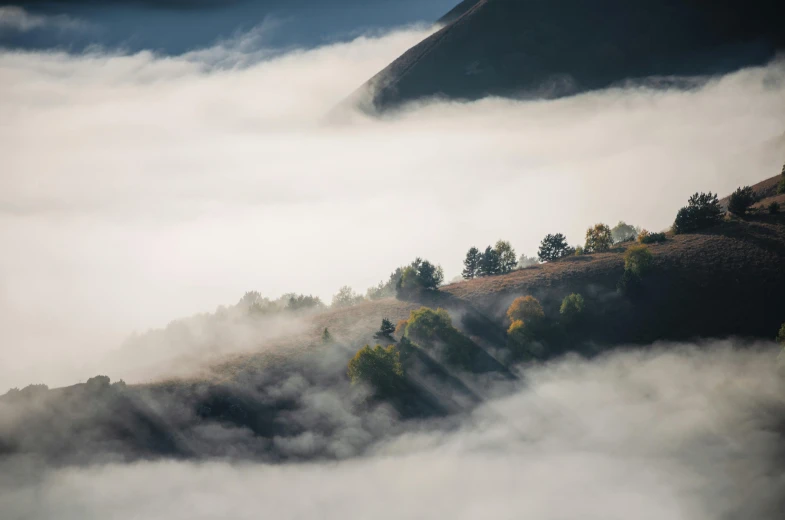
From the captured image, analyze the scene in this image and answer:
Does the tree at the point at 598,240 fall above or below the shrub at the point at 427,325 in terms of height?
above

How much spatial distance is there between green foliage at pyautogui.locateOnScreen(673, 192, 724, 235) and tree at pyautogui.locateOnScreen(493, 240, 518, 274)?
136ft

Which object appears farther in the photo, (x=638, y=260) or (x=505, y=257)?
(x=505, y=257)

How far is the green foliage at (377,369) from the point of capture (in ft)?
422

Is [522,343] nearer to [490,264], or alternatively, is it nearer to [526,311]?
[526,311]

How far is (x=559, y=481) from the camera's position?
4281 inches

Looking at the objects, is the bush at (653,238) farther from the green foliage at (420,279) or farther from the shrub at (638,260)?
the green foliage at (420,279)

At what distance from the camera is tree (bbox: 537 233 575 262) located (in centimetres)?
17625

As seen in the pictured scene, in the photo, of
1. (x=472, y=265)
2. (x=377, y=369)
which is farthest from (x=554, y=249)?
(x=377, y=369)

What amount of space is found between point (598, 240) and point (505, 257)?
974 inches

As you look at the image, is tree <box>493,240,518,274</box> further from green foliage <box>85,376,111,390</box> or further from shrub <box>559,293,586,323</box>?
green foliage <box>85,376,111,390</box>

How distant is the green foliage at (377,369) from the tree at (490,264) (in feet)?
174

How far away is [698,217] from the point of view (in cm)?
16725

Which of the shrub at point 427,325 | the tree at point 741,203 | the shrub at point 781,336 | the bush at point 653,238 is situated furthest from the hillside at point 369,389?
the shrub at point 427,325

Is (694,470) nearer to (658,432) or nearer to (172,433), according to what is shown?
(658,432)
